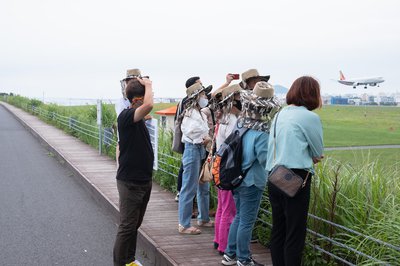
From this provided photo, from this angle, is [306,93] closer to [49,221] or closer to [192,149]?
[192,149]

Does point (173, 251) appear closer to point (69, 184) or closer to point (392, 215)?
point (392, 215)

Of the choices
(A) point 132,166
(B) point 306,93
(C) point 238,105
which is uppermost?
(B) point 306,93

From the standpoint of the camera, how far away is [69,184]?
11.4 m

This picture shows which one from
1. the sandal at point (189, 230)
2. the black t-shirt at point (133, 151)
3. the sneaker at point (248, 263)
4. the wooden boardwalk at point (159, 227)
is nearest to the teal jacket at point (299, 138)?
the sneaker at point (248, 263)

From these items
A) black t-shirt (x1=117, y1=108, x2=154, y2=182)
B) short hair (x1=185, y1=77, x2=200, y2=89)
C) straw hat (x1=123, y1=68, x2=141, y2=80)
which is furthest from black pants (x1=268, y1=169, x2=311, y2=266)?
straw hat (x1=123, y1=68, x2=141, y2=80)

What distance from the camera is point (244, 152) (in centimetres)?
492

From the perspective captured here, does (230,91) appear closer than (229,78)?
Yes

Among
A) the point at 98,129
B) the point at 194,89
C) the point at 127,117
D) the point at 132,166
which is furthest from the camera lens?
the point at 98,129

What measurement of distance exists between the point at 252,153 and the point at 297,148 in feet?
2.47

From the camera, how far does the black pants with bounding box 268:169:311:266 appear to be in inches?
168

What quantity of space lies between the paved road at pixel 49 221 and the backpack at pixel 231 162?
1995mm

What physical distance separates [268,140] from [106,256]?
2720 mm

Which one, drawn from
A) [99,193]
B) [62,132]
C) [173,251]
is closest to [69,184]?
[99,193]

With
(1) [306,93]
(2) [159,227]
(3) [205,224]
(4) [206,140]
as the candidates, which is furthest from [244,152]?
(2) [159,227]
